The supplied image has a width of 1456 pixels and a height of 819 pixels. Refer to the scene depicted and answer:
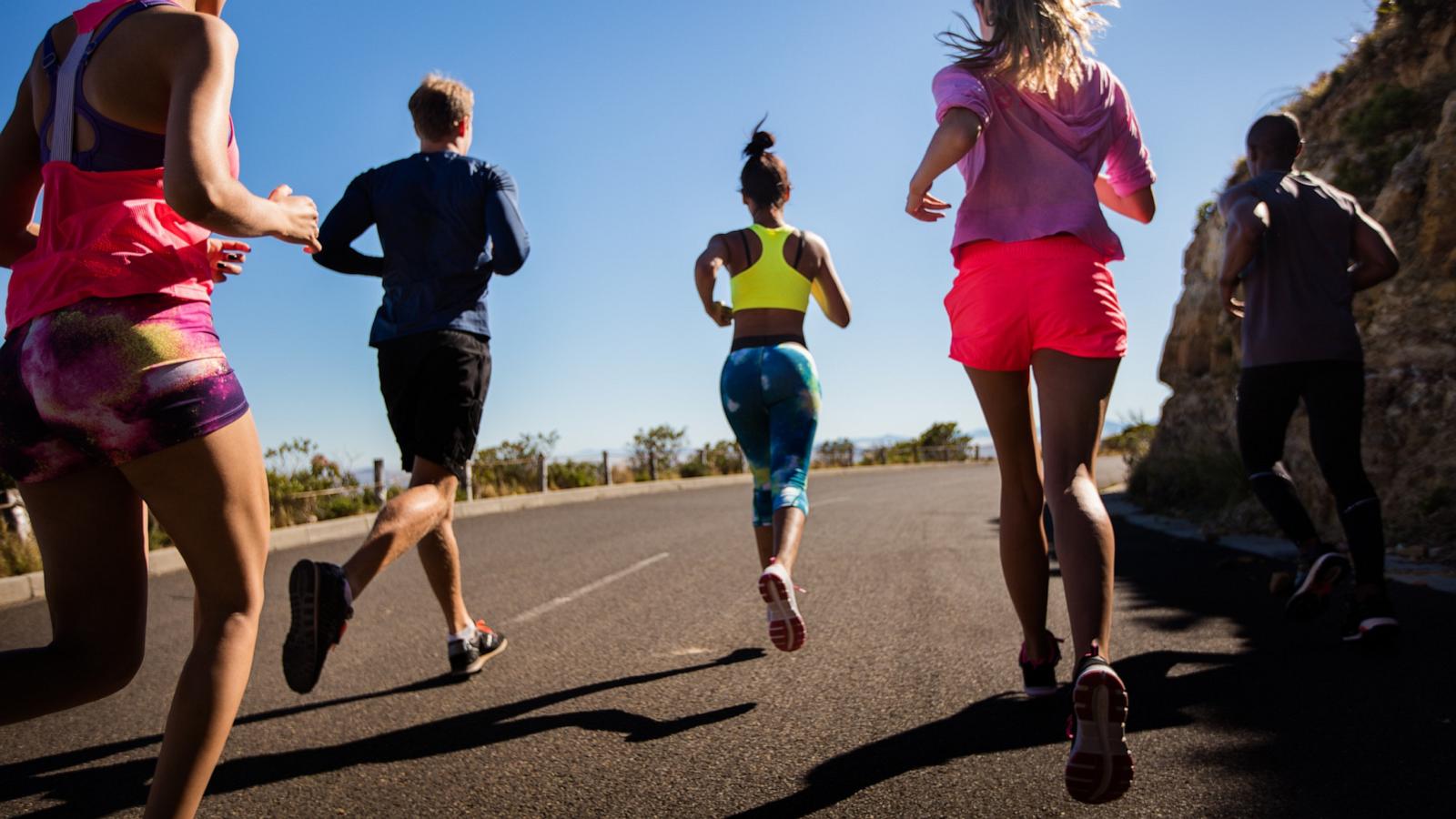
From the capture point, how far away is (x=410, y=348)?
3.57m

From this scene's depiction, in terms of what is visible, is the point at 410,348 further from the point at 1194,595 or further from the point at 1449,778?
the point at 1194,595

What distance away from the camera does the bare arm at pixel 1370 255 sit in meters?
3.93

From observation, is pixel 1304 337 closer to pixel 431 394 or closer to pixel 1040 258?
pixel 1040 258

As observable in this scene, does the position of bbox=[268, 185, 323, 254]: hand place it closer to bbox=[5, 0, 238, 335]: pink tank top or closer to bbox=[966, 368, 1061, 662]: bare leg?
bbox=[5, 0, 238, 335]: pink tank top

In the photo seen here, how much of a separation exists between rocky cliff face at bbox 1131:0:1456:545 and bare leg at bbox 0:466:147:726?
254 inches

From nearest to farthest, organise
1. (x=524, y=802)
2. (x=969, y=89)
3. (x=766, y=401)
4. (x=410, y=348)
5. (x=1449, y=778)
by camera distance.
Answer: (x=1449, y=778) → (x=524, y=802) → (x=969, y=89) → (x=410, y=348) → (x=766, y=401)

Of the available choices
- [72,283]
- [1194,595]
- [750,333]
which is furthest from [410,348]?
[1194,595]

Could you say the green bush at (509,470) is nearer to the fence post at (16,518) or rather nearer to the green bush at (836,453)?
the fence post at (16,518)

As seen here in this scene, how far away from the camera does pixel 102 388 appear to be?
1.69m

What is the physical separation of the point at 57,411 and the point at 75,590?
368 mm

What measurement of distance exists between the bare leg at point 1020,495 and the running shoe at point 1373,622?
1409 mm

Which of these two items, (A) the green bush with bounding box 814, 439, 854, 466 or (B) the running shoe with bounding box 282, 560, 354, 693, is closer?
(B) the running shoe with bounding box 282, 560, 354, 693

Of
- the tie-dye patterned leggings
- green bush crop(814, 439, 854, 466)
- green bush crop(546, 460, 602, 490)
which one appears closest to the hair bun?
the tie-dye patterned leggings

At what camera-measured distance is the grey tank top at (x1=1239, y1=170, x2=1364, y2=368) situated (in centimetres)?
381
